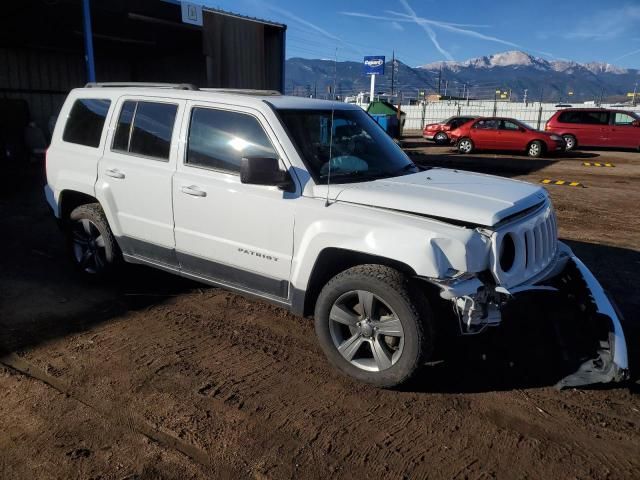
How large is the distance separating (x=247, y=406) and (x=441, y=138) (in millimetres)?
23859

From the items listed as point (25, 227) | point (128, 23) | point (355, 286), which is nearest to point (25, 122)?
point (128, 23)

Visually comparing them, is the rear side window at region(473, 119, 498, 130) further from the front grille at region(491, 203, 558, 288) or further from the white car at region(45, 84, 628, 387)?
the front grille at region(491, 203, 558, 288)

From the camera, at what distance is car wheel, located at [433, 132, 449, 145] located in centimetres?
2508

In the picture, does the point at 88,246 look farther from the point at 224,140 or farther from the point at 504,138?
the point at 504,138

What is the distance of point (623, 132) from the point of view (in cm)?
2141

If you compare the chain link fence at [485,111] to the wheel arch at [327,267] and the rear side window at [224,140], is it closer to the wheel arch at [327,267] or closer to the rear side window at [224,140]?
the rear side window at [224,140]

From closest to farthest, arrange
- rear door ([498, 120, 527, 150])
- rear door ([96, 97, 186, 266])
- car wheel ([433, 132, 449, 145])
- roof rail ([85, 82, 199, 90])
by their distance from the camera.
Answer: rear door ([96, 97, 186, 266]) → roof rail ([85, 82, 199, 90]) → rear door ([498, 120, 527, 150]) → car wheel ([433, 132, 449, 145])

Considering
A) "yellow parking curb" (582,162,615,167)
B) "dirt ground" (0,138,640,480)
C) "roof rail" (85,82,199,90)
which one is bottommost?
"dirt ground" (0,138,640,480)

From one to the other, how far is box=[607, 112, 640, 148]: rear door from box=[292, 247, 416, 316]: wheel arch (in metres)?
22.2

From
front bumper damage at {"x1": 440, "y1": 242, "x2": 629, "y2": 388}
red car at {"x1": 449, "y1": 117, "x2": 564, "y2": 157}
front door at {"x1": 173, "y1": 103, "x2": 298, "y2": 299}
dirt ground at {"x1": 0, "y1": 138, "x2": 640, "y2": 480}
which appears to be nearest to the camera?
dirt ground at {"x1": 0, "y1": 138, "x2": 640, "y2": 480}

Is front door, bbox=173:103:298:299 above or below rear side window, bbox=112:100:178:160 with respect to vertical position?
below

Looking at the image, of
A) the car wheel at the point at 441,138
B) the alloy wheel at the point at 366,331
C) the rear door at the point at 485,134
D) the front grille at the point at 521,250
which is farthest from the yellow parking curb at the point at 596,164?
the alloy wheel at the point at 366,331

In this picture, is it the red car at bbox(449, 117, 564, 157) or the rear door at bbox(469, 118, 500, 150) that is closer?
the red car at bbox(449, 117, 564, 157)

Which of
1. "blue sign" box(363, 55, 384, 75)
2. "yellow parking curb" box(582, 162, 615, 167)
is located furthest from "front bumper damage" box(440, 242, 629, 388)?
"blue sign" box(363, 55, 384, 75)
